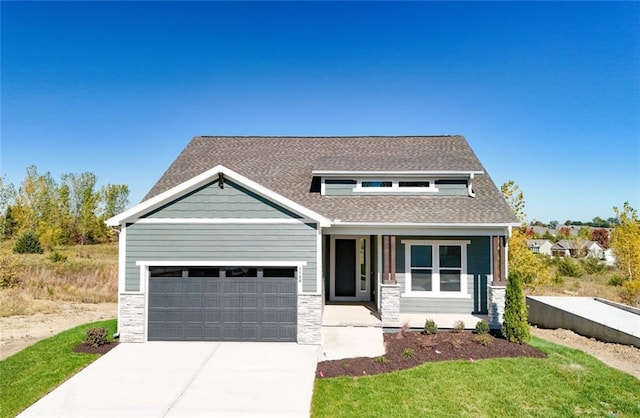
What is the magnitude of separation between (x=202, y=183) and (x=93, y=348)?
5.19m

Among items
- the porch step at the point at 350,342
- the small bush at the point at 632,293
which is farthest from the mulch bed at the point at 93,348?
the small bush at the point at 632,293

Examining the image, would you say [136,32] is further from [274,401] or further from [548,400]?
[548,400]

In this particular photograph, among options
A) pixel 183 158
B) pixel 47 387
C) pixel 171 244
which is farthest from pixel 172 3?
pixel 47 387

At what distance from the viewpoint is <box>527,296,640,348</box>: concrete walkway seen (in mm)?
10523

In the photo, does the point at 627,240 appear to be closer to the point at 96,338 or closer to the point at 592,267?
the point at 592,267

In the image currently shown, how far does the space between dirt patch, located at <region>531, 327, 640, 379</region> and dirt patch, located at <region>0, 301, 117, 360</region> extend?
15.5m

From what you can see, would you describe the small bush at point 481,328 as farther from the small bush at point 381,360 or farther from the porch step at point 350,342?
the small bush at point 381,360

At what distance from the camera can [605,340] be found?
10727mm

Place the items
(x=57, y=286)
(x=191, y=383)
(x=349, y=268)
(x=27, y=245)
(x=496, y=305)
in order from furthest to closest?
(x=27, y=245) → (x=57, y=286) → (x=349, y=268) → (x=496, y=305) → (x=191, y=383)

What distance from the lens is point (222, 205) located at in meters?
10.7

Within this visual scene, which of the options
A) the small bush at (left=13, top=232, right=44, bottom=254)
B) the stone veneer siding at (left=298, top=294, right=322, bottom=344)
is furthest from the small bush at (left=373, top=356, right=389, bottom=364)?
the small bush at (left=13, top=232, right=44, bottom=254)

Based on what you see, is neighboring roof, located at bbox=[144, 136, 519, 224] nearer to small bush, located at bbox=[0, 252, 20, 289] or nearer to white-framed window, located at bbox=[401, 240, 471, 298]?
white-framed window, located at bbox=[401, 240, 471, 298]

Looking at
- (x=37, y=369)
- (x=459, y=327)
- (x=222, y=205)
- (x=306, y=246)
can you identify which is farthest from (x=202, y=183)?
(x=459, y=327)

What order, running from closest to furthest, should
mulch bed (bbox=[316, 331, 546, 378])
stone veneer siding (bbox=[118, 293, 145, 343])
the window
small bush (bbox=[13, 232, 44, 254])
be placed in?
1. mulch bed (bbox=[316, 331, 546, 378])
2. stone veneer siding (bbox=[118, 293, 145, 343])
3. the window
4. small bush (bbox=[13, 232, 44, 254])
